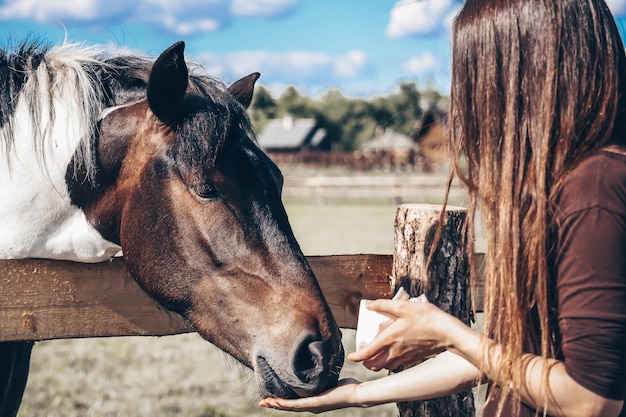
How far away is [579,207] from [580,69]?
322 mm

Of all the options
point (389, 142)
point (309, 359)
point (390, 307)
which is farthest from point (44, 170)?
point (389, 142)

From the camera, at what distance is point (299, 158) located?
57.6 metres

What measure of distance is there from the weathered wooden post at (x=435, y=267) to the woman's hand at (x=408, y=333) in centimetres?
74

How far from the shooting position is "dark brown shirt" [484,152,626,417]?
117 cm

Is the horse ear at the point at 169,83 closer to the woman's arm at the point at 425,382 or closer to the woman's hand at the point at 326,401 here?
the woman's hand at the point at 326,401

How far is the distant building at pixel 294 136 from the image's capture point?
85.8 metres

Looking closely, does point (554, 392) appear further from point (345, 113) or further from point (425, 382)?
point (345, 113)

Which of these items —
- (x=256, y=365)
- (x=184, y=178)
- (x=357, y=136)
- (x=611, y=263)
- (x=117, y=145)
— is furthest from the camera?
(x=357, y=136)

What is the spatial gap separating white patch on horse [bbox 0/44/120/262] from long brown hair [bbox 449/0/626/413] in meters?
1.52

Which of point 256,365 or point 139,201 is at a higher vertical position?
point 139,201

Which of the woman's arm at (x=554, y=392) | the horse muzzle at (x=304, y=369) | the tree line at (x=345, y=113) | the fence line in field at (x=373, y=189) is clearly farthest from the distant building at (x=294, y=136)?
the woman's arm at (x=554, y=392)

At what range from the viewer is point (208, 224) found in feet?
6.94

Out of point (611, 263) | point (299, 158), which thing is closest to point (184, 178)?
point (611, 263)

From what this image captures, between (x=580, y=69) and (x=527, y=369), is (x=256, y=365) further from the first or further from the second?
(x=580, y=69)
